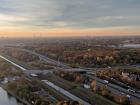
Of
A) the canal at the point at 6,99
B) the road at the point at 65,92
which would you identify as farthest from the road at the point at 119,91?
the canal at the point at 6,99

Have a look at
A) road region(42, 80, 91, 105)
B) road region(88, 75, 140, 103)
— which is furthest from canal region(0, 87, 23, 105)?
road region(88, 75, 140, 103)

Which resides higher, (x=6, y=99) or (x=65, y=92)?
(x=65, y=92)

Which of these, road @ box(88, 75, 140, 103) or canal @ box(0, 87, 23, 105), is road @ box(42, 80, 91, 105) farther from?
canal @ box(0, 87, 23, 105)

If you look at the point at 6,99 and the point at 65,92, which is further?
the point at 65,92

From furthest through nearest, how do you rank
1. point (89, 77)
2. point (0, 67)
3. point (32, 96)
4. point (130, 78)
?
point (0, 67)
point (89, 77)
point (130, 78)
point (32, 96)

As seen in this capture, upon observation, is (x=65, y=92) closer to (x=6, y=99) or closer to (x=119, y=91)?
(x=119, y=91)

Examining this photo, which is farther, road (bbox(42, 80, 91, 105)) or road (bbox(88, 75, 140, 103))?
road (bbox(88, 75, 140, 103))

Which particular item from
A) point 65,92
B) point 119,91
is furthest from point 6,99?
point 119,91

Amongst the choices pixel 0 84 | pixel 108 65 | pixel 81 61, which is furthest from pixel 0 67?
pixel 108 65

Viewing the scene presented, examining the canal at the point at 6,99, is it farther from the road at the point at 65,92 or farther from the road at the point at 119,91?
the road at the point at 119,91

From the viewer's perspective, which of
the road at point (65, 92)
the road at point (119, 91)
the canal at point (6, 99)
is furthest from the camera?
the canal at point (6, 99)

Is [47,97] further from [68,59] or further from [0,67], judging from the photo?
[68,59]
